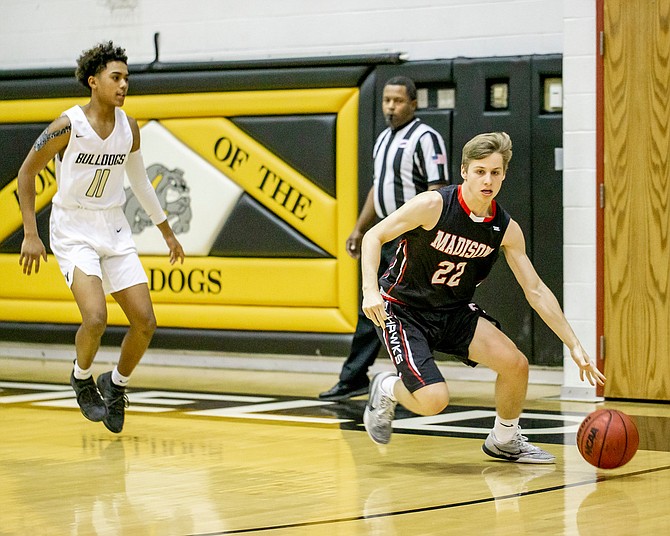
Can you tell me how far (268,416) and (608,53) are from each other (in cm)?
281

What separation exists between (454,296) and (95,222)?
1.86 m

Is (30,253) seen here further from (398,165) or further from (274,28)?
(274,28)

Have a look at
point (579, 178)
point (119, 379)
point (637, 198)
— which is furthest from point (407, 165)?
point (119, 379)

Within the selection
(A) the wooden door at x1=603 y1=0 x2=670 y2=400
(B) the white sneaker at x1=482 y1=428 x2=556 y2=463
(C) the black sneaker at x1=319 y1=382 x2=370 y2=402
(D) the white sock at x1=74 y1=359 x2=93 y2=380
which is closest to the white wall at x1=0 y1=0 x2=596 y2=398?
(A) the wooden door at x1=603 y1=0 x2=670 y2=400

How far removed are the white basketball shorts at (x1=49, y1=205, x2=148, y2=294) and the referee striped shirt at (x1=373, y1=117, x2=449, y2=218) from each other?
160 cm

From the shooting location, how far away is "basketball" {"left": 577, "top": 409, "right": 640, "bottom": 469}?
15.1 feet

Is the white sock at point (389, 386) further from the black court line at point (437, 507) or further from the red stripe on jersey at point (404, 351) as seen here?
the black court line at point (437, 507)

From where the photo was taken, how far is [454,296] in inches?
200

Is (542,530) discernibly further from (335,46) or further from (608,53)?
(335,46)

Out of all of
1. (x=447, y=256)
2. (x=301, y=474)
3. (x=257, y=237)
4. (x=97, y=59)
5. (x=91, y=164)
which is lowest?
(x=301, y=474)

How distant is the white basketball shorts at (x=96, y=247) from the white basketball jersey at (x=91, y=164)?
54 mm

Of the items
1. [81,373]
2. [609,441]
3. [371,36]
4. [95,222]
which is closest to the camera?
[609,441]

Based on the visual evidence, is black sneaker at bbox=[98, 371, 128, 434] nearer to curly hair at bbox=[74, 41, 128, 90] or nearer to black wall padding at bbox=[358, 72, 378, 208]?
curly hair at bbox=[74, 41, 128, 90]

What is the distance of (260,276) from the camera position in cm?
888
